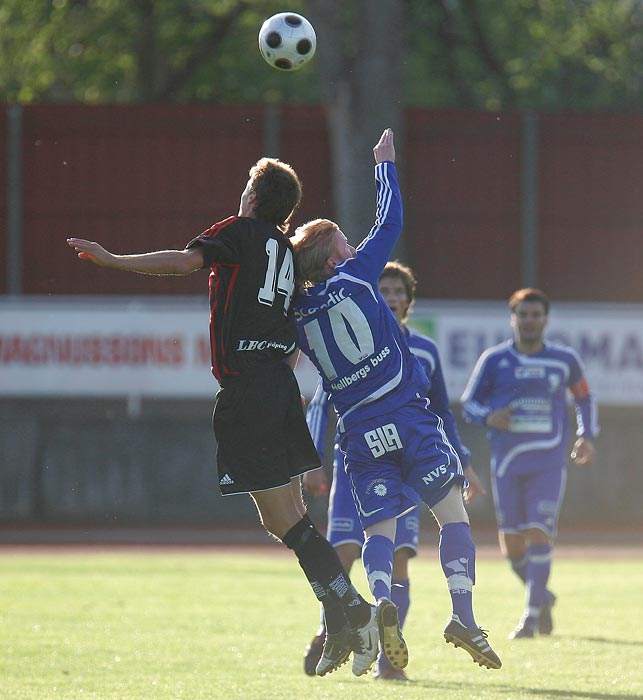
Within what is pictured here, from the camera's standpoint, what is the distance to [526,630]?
10023 millimetres

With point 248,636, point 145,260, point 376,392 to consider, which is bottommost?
point 248,636

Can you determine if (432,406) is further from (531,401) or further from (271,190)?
(531,401)

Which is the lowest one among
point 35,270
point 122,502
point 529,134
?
point 122,502

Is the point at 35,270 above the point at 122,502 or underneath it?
above

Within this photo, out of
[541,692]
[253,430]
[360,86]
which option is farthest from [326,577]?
[360,86]

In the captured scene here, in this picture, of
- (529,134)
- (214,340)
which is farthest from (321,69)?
(214,340)

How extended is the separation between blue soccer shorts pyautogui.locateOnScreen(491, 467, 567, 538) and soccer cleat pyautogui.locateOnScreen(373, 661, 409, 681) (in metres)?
2.70

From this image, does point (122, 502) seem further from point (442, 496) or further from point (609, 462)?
point (442, 496)

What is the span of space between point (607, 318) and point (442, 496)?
1433 centimetres

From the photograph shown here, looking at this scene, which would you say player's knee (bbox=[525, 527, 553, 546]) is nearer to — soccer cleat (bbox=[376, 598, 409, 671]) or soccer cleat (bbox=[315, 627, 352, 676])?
soccer cleat (bbox=[315, 627, 352, 676])

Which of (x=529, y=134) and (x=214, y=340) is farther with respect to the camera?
(x=529, y=134)

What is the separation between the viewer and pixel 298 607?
11852 mm

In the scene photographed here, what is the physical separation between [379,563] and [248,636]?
131 inches

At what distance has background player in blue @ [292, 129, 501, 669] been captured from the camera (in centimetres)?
672
